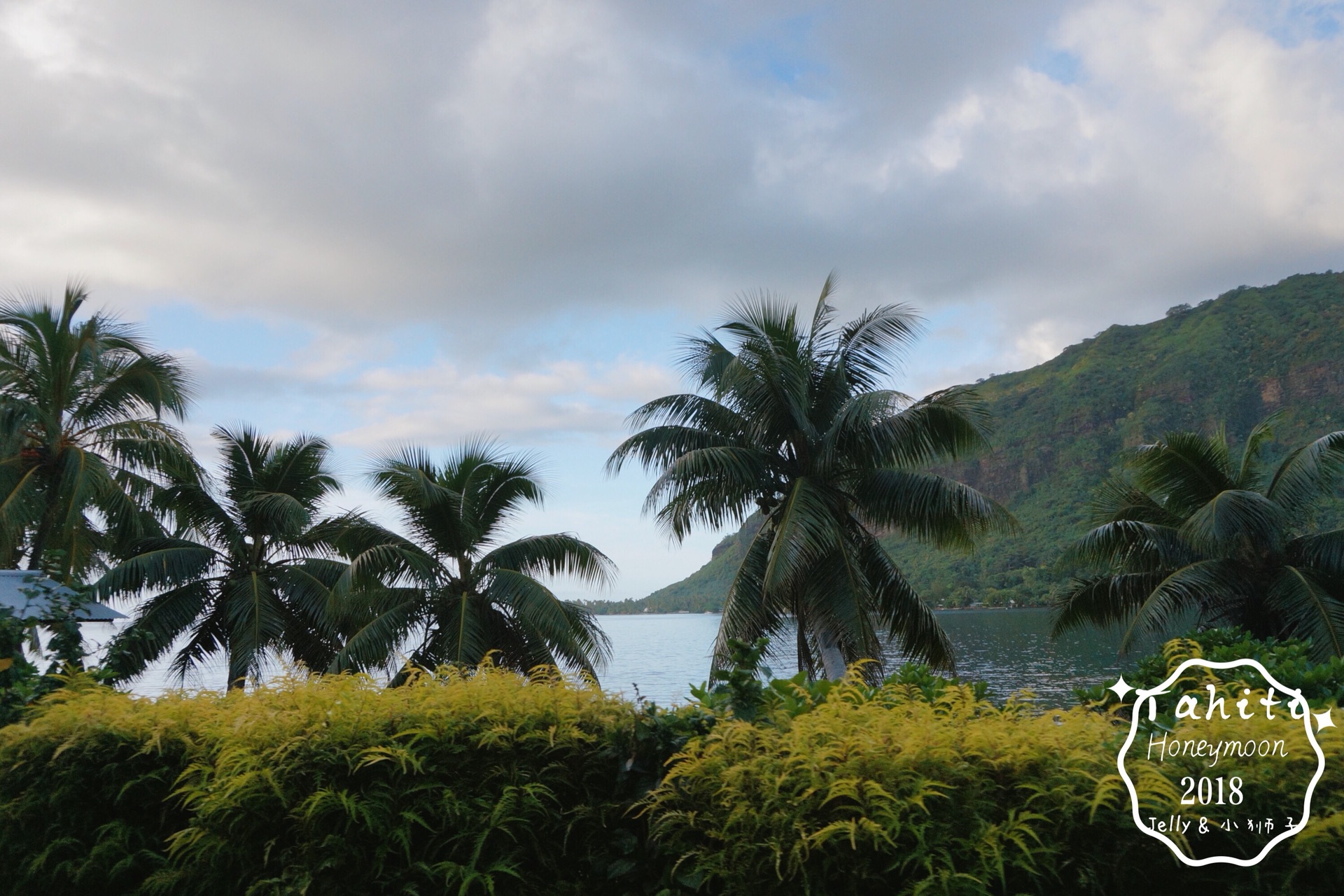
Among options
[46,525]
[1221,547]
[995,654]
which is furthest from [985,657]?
[46,525]

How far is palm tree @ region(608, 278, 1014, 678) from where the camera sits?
48.1ft

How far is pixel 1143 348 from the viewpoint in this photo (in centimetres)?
8606

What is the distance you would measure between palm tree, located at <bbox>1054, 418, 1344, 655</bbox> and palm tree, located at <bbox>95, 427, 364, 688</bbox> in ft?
52.7

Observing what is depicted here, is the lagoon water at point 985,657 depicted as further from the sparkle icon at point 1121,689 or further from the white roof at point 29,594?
the white roof at point 29,594

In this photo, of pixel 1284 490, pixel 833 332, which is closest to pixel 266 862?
pixel 833 332

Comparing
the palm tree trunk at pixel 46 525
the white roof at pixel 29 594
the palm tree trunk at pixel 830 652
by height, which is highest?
the palm tree trunk at pixel 46 525

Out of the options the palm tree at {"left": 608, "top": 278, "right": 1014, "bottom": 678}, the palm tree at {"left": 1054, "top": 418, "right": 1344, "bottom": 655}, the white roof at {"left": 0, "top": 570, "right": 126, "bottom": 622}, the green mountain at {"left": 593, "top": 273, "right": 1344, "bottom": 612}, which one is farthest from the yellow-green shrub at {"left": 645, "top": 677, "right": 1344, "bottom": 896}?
the green mountain at {"left": 593, "top": 273, "right": 1344, "bottom": 612}

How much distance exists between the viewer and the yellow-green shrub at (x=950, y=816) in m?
3.07

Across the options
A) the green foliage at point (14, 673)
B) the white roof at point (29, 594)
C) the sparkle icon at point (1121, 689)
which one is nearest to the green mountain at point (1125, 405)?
the white roof at point (29, 594)

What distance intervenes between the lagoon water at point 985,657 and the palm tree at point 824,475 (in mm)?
1306

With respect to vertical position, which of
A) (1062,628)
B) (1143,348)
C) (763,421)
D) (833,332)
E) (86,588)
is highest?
(1143,348)

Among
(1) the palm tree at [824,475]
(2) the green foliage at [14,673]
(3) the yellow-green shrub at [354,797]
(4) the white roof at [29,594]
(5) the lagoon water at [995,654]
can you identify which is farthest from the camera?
(5) the lagoon water at [995,654]

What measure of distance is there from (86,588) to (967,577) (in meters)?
55.4

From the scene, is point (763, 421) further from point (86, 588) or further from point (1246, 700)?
point (1246, 700)
